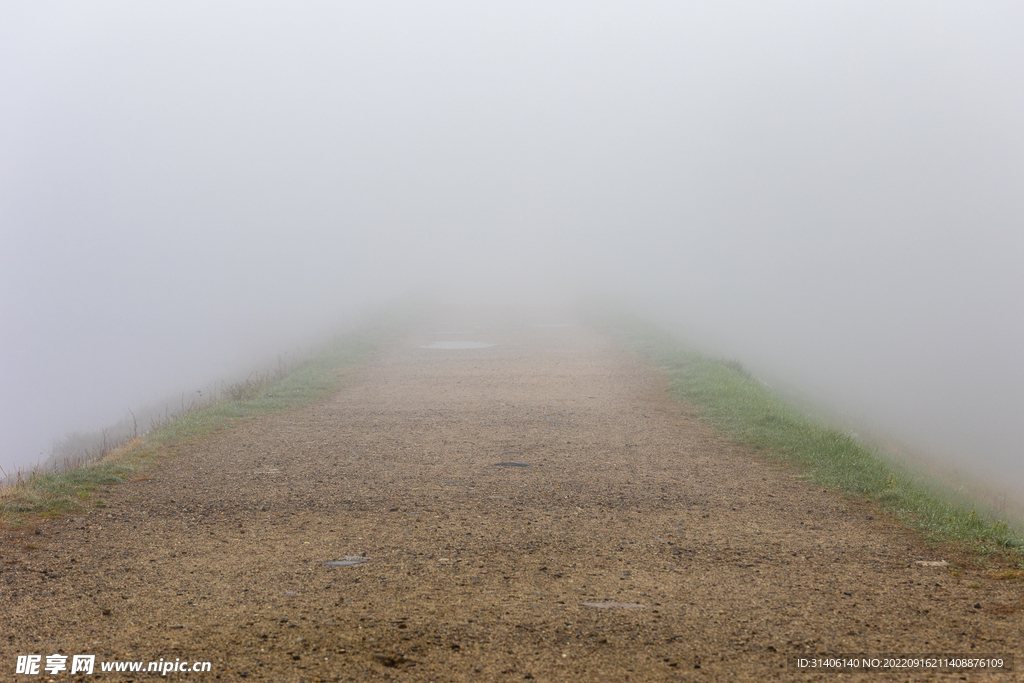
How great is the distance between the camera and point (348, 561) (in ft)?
16.6

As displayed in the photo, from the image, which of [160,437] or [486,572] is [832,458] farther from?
[160,437]

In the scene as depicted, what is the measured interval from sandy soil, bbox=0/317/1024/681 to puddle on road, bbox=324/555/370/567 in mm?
44

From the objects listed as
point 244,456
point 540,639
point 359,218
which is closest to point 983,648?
point 540,639

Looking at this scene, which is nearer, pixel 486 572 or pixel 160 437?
→ pixel 486 572

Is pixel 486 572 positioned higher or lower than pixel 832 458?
higher

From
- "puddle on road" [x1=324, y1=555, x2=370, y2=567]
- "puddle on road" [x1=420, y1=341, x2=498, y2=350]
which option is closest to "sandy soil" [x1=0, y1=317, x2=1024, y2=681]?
"puddle on road" [x1=324, y1=555, x2=370, y2=567]

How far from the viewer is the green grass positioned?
5.58 metres

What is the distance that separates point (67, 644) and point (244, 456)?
171 inches

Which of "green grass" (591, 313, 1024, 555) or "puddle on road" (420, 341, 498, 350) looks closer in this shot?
"green grass" (591, 313, 1024, 555)

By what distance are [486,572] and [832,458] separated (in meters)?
4.57

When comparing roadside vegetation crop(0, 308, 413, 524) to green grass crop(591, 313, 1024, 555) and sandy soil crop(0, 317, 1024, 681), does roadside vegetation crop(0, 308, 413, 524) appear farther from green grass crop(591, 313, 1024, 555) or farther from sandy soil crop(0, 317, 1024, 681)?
green grass crop(591, 313, 1024, 555)

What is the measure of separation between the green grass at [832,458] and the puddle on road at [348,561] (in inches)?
163

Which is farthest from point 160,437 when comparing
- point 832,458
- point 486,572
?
point 832,458

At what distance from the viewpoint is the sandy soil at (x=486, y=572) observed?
12.5 ft
